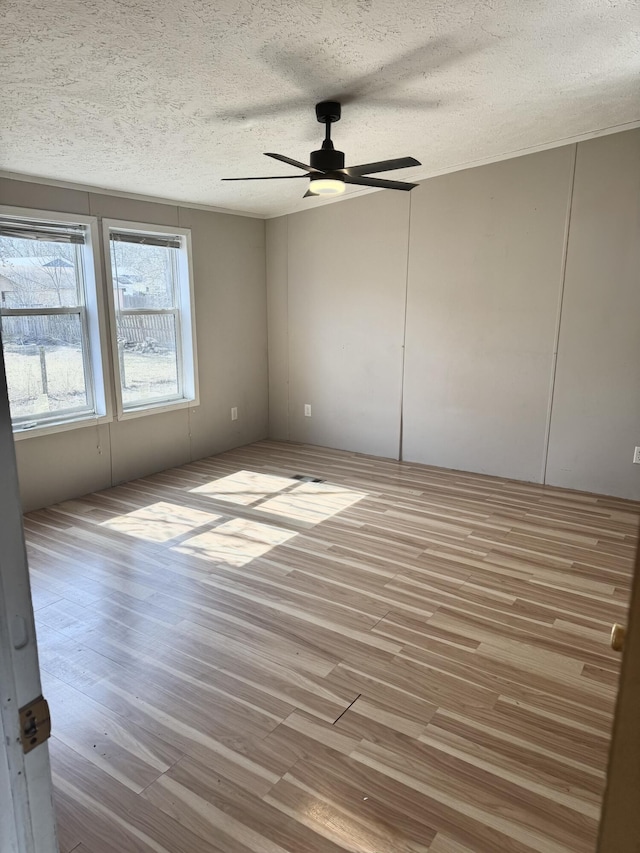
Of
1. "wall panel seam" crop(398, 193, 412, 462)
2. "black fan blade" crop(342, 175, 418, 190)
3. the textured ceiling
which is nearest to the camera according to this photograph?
the textured ceiling

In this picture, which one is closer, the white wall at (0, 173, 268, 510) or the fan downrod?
the fan downrod

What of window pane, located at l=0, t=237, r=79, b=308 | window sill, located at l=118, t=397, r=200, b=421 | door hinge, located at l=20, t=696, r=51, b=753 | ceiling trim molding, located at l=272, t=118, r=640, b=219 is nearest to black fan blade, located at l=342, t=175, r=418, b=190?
ceiling trim molding, located at l=272, t=118, r=640, b=219

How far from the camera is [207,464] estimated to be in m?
5.38

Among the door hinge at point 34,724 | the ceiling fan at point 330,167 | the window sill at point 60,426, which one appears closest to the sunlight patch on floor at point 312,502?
the window sill at point 60,426

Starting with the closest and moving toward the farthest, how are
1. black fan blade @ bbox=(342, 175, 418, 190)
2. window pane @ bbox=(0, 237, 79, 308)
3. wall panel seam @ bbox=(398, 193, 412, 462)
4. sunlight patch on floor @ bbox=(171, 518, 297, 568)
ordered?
black fan blade @ bbox=(342, 175, 418, 190)
sunlight patch on floor @ bbox=(171, 518, 297, 568)
window pane @ bbox=(0, 237, 79, 308)
wall panel seam @ bbox=(398, 193, 412, 462)

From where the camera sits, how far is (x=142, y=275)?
15.7ft

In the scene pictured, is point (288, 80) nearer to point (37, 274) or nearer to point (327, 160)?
point (327, 160)

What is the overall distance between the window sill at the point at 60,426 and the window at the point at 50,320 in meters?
0.03

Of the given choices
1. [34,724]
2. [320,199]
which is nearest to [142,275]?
[320,199]

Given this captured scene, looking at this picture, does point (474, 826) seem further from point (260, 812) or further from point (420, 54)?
point (420, 54)

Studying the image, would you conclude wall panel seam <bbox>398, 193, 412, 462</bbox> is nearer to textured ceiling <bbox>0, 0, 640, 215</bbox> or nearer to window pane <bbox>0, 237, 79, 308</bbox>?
textured ceiling <bbox>0, 0, 640, 215</bbox>

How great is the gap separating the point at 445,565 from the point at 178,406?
302 centimetres

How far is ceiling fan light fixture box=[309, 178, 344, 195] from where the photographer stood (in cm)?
312

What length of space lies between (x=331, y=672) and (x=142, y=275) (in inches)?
149
